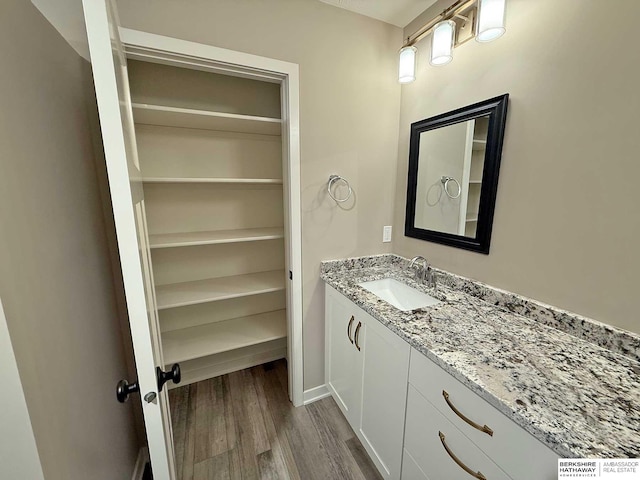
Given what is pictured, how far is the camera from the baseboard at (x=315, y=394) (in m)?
1.84

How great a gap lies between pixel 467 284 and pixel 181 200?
1.92 m

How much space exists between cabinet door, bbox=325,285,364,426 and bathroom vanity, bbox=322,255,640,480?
0.04ft

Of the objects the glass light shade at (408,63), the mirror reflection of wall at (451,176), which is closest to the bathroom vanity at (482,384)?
the mirror reflection of wall at (451,176)

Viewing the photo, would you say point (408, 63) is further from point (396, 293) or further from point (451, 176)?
point (396, 293)

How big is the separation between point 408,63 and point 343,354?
176 cm

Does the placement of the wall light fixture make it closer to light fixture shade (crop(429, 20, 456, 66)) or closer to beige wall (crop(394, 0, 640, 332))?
light fixture shade (crop(429, 20, 456, 66))

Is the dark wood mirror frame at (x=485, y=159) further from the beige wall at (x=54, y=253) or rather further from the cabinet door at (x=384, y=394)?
the beige wall at (x=54, y=253)

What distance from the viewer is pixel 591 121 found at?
36.3 inches

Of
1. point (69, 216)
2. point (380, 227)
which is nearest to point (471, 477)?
point (380, 227)

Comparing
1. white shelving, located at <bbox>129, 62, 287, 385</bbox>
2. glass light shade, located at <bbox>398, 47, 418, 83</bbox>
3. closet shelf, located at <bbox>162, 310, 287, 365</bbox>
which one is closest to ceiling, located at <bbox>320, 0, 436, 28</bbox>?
glass light shade, located at <bbox>398, 47, 418, 83</bbox>

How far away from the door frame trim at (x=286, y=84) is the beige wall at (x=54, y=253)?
289mm

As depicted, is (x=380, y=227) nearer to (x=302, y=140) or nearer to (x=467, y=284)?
(x=467, y=284)

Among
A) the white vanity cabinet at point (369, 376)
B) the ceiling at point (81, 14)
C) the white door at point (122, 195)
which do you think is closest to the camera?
the white door at point (122, 195)

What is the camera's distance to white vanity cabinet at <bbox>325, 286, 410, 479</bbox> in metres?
1.12
